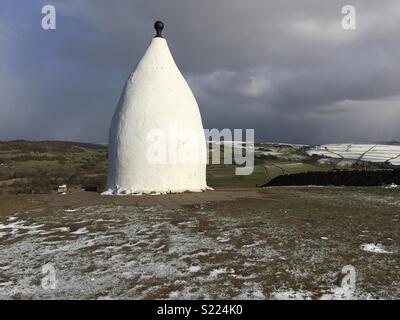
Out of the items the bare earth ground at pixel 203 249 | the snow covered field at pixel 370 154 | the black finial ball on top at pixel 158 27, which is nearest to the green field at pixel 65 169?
the snow covered field at pixel 370 154

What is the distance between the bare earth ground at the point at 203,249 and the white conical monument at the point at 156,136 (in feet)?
8.39

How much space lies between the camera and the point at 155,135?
634 inches

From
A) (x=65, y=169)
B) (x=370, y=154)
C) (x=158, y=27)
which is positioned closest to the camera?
(x=158, y=27)

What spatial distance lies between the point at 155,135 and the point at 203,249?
8567 mm

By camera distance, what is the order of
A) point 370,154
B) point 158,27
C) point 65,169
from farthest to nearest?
point 370,154, point 65,169, point 158,27

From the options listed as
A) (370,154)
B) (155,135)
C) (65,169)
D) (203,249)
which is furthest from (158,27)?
(370,154)

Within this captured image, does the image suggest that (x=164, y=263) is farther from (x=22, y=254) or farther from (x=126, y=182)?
(x=126, y=182)

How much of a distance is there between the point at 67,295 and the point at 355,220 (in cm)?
732

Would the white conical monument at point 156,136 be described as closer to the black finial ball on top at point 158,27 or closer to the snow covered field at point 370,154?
the black finial ball on top at point 158,27

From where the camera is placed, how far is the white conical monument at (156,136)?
53.0 feet

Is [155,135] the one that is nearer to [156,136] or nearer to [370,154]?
[156,136]

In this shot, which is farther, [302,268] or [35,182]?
[35,182]

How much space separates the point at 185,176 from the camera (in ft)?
54.7
